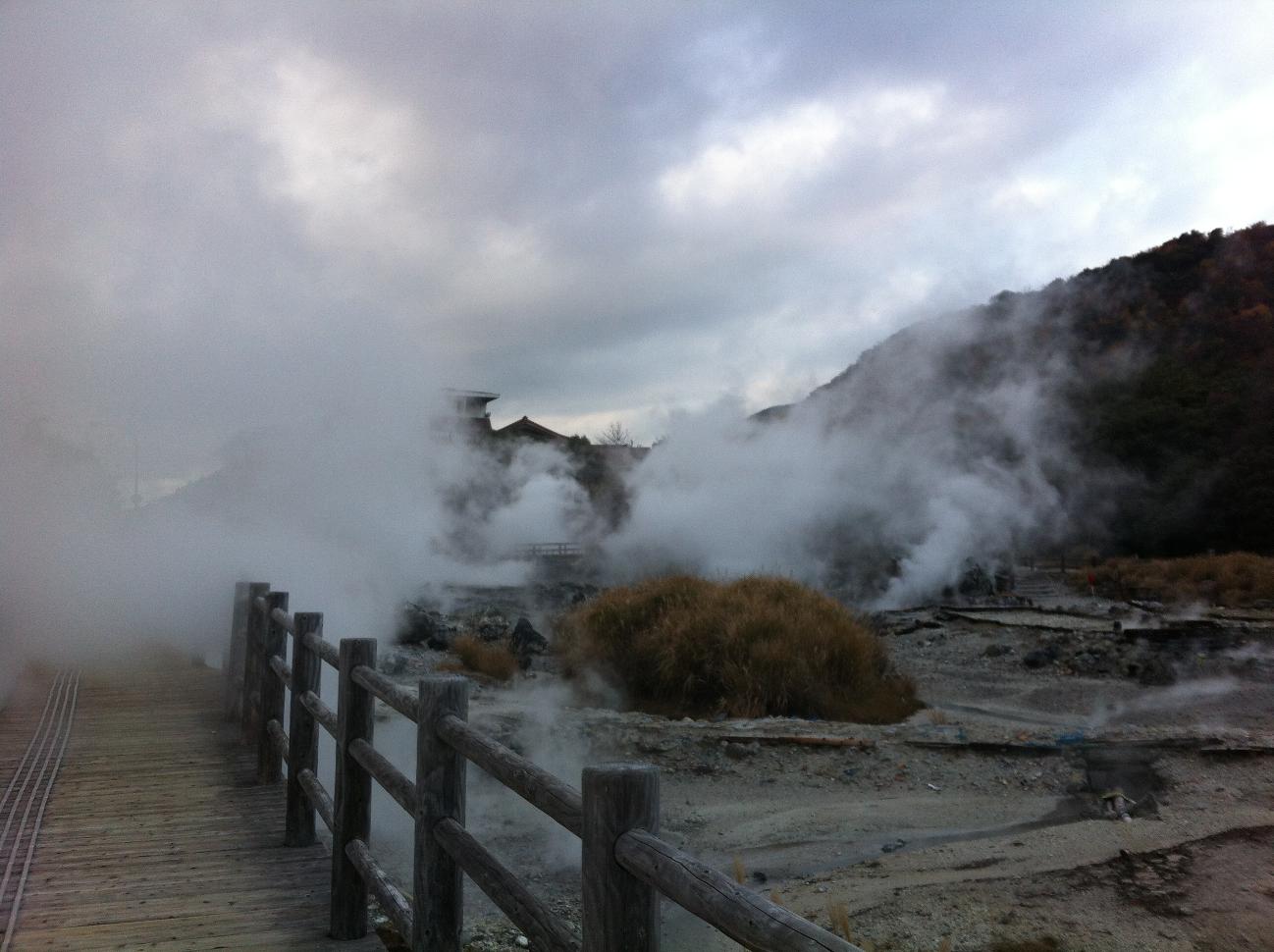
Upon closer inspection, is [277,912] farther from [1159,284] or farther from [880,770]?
[1159,284]

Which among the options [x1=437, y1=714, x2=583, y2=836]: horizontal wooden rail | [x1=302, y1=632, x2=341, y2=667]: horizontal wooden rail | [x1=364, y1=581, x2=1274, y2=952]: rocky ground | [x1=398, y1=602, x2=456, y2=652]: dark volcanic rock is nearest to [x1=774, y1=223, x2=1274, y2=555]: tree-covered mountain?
[x1=398, y1=602, x2=456, y2=652]: dark volcanic rock

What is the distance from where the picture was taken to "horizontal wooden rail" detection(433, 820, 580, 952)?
2.35 meters

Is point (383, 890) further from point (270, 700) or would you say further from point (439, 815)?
point (270, 700)

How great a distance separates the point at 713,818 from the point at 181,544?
390 inches

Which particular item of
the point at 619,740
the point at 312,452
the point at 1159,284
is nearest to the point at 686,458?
the point at 312,452

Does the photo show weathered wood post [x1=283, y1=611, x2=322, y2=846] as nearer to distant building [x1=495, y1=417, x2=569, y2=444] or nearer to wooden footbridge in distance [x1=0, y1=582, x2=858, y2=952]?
wooden footbridge in distance [x1=0, y1=582, x2=858, y2=952]

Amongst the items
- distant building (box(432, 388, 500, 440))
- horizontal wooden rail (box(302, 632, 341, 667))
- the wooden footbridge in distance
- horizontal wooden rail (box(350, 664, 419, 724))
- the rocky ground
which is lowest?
the rocky ground

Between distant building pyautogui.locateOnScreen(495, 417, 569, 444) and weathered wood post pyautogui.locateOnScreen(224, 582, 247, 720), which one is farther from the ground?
distant building pyautogui.locateOnScreen(495, 417, 569, 444)

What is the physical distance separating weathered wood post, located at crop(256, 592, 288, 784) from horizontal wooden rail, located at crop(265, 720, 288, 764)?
26mm

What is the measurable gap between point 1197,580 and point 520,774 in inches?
1016

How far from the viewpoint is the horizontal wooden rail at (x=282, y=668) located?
5.42 meters

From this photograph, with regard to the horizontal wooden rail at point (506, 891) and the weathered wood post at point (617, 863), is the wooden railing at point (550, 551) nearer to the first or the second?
the horizontal wooden rail at point (506, 891)

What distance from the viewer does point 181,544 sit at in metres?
14.8

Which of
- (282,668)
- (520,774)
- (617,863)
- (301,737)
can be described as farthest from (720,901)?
(282,668)
